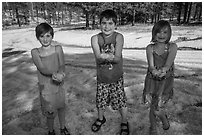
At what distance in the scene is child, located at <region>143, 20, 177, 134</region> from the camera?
264 centimetres

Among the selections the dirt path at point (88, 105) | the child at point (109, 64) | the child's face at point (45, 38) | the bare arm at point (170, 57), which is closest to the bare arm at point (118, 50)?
the child at point (109, 64)

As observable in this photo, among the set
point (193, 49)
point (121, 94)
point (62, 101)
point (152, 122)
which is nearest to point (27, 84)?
point (62, 101)

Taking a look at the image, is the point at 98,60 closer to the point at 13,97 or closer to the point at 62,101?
the point at 62,101

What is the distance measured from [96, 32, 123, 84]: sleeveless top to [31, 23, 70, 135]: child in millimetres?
552

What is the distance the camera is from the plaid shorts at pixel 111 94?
10.2 feet

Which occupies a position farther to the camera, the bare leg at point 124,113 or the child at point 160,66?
the bare leg at point 124,113

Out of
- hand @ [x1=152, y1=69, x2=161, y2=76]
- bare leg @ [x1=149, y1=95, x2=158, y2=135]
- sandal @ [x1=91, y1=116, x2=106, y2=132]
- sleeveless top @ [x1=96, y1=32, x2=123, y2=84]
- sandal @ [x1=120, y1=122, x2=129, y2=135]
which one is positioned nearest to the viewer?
hand @ [x1=152, y1=69, x2=161, y2=76]

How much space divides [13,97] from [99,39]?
2.85 m

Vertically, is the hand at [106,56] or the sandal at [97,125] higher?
the hand at [106,56]

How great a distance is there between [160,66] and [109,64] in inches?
27.4

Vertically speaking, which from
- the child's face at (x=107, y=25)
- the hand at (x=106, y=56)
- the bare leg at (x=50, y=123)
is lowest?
the bare leg at (x=50, y=123)

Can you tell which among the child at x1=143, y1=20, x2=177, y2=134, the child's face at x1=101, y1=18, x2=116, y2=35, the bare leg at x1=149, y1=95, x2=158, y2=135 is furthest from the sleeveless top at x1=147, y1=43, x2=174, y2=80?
the child's face at x1=101, y1=18, x2=116, y2=35

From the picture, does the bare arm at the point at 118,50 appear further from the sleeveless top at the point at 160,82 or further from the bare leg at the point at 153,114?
the bare leg at the point at 153,114

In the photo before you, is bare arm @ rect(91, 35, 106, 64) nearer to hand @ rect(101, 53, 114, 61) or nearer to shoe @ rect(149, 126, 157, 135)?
hand @ rect(101, 53, 114, 61)
